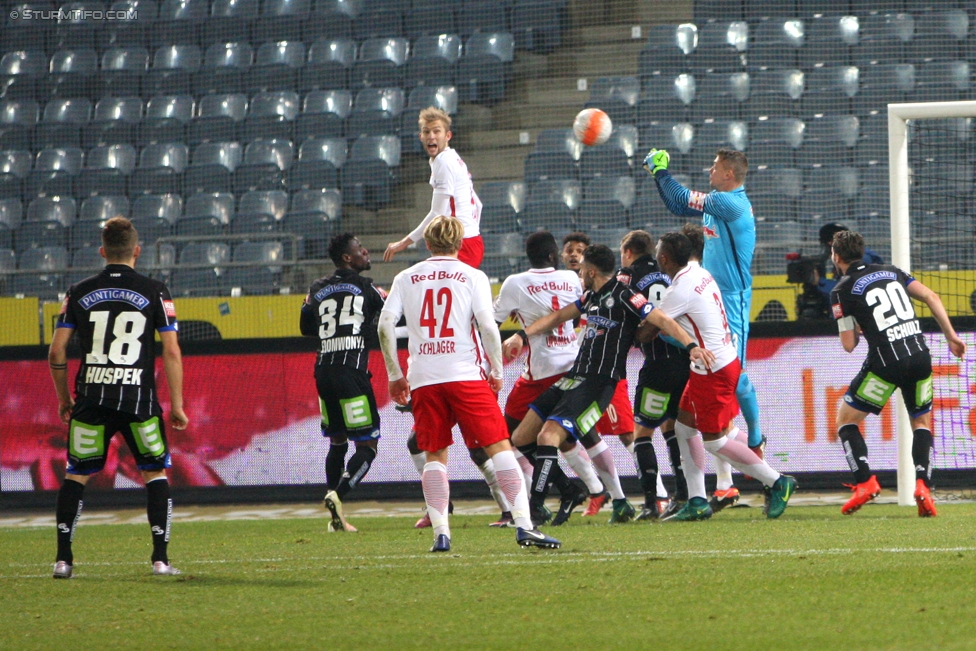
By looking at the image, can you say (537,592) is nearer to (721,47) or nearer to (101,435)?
(101,435)

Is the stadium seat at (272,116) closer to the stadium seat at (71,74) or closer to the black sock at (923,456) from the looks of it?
the stadium seat at (71,74)

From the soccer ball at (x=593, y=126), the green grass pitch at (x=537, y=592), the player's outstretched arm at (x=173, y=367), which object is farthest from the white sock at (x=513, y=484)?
the soccer ball at (x=593, y=126)

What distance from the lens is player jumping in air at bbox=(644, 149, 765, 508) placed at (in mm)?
9242

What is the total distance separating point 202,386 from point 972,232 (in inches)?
306

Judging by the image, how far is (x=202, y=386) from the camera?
1162cm

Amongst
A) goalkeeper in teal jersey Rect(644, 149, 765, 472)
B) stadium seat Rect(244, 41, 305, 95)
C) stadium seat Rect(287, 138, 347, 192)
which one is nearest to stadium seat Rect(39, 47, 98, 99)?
stadium seat Rect(244, 41, 305, 95)

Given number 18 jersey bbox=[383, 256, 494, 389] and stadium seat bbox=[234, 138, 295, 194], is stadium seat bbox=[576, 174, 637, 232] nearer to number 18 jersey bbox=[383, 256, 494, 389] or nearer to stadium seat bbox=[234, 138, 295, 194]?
stadium seat bbox=[234, 138, 295, 194]

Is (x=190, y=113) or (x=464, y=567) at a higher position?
(x=190, y=113)

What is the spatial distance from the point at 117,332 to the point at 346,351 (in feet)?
9.45

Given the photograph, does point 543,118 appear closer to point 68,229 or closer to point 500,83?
point 500,83

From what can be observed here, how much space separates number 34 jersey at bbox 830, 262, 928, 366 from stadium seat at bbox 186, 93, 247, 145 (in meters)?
11.1

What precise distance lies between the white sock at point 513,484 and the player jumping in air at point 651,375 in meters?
2.17

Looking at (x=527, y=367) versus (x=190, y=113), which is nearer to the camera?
(x=527, y=367)

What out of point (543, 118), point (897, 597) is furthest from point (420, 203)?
point (897, 597)
